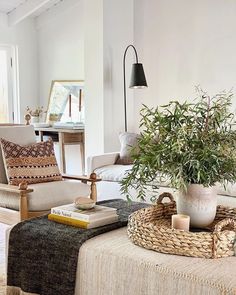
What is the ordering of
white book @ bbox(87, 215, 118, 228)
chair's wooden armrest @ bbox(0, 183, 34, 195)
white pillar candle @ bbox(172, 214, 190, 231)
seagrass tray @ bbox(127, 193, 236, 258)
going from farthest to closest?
chair's wooden armrest @ bbox(0, 183, 34, 195) → white book @ bbox(87, 215, 118, 228) → white pillar candle @ bbox(172, 214, 190, 231) → seagrass tray @ bbox(127, 193, 236, 258)

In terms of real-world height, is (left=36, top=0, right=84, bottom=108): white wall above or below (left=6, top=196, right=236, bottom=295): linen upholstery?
above

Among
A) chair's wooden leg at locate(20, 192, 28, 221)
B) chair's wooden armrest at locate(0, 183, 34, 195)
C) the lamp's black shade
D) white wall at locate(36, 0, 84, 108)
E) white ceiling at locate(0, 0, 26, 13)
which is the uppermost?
white ceiling at locate(0, 0, 26, 13)

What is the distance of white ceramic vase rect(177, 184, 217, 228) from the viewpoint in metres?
1.86

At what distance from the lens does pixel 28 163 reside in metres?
3.46

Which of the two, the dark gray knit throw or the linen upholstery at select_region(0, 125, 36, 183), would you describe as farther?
the linen upholstery at select_region(0, 125, 36, 183)

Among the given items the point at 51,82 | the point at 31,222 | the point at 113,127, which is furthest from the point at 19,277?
the point at 51,82

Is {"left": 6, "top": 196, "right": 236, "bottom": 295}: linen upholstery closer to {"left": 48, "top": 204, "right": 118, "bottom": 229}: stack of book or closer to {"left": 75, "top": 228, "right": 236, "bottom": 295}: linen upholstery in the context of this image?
{"left": 75, "top": 228, "right": 236, "bottom": 295}: linen upholstery

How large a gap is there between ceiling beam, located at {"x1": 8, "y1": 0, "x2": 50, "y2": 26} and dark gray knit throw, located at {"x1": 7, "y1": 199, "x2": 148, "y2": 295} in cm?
462

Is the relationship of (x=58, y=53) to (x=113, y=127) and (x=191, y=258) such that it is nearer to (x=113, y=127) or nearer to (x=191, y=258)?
(x=113, y=127)

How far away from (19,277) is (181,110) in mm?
1089

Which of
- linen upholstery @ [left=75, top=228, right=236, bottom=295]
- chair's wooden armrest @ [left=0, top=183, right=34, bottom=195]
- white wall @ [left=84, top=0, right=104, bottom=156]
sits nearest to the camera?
linen upholstery @ [left=75, top=228, right=236, bottom=295]

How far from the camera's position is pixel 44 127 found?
6035mm

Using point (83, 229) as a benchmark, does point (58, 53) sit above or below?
above

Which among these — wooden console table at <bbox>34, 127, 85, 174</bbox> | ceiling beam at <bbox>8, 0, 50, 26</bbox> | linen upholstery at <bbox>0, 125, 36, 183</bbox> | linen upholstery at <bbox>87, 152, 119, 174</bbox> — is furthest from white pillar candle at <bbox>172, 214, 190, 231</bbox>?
ceiling beam at <bbox>8, 0, 50, 26</bbox>
